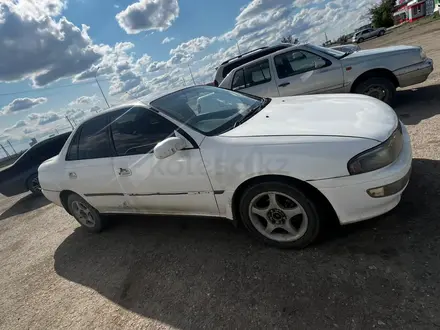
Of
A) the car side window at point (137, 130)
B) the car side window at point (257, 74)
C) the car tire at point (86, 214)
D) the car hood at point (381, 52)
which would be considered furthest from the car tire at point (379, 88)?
the car tire at point (86, 214)

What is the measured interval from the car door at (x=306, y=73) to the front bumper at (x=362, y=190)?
149 inches

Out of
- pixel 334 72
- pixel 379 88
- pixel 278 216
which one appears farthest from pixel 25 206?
pixel 379 88

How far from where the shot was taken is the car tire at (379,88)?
5.43 metres

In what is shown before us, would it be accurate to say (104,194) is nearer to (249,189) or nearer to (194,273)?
(194,273)

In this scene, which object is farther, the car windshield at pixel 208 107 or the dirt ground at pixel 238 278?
the car windshield at pixel 208 107

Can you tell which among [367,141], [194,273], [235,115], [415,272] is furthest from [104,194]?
[415,272]

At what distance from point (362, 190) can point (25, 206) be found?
27.9 feet

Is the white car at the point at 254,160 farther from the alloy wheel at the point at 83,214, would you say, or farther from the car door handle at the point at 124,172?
the alloy wheel at the point at 83,214

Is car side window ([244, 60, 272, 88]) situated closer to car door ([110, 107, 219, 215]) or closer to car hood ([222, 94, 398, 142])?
car hood ([222, 94, 398, 142])

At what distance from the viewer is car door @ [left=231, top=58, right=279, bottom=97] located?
6.37 m

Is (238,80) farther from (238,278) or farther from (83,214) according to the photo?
(238,278)

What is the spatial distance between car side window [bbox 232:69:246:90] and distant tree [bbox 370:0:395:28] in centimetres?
6339

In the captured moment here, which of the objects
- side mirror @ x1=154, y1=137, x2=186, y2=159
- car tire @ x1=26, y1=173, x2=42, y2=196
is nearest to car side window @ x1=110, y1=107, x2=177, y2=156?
side mirror @ x1=154, y1=137, x2=186, y2=159

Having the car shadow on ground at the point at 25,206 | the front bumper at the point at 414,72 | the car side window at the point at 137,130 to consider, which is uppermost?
the car side window at the point at 137,130
